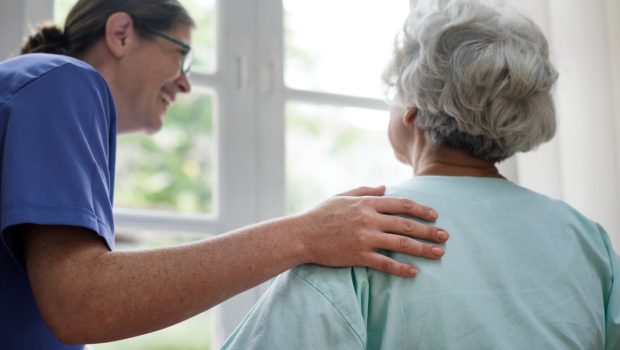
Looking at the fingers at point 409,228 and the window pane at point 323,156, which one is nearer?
the fingers at point 409,228

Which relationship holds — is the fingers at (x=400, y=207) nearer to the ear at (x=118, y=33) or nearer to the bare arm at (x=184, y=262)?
the bare arm at (x=184, y=262)

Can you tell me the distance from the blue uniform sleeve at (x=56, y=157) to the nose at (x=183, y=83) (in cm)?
66

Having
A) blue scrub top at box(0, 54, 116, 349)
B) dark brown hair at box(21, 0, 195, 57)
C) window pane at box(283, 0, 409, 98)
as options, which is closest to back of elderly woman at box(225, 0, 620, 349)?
blue scrub top at box(0, 54, 116, 349)

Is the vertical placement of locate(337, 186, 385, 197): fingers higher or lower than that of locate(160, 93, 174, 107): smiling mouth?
lower

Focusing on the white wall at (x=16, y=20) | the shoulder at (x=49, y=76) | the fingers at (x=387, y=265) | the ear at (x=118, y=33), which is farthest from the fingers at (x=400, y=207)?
the white wall at (x=16, y=20)

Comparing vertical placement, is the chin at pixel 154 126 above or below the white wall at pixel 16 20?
below

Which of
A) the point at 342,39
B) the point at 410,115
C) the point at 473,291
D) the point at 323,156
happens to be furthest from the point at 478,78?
the point at 323,156

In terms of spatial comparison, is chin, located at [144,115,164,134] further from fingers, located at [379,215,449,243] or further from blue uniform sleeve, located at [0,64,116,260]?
fingers, located at [379,215,449,243]

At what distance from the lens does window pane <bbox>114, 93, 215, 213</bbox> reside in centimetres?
874

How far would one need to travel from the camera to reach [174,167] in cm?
888

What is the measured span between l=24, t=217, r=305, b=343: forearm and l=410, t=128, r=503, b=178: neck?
407mm

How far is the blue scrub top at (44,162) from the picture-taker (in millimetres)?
1206

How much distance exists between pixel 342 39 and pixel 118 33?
38.5 inches

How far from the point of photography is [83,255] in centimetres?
121
